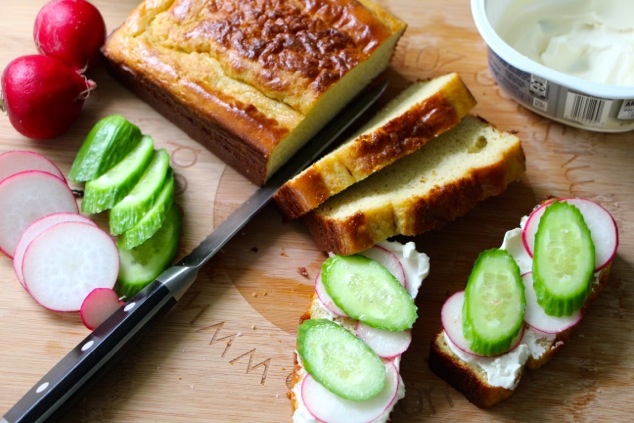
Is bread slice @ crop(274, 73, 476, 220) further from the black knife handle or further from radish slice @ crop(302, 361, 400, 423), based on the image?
radish slice @ crop(302, 361, 400, 423)

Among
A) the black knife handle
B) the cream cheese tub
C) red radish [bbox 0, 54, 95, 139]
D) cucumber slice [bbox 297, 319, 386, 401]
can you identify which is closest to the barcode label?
the cream cheese tub

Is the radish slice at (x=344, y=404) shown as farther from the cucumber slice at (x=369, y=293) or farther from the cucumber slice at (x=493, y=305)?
the cucumber slice at (x=493, y=305)

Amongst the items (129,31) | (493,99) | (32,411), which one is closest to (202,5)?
(129,31)

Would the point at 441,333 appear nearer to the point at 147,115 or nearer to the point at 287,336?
the point at 287,336

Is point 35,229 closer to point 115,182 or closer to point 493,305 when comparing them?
point 115,182

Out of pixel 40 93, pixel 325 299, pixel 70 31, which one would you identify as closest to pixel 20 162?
pixel 40 93

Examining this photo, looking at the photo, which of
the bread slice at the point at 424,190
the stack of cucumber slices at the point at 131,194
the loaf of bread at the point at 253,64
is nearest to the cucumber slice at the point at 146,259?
the stack of cucumber slices at the point at 131,194

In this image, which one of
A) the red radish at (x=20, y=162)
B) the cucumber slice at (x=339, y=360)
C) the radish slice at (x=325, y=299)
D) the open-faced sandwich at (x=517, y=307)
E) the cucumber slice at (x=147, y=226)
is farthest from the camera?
the red radish at (x=20, y=162)
